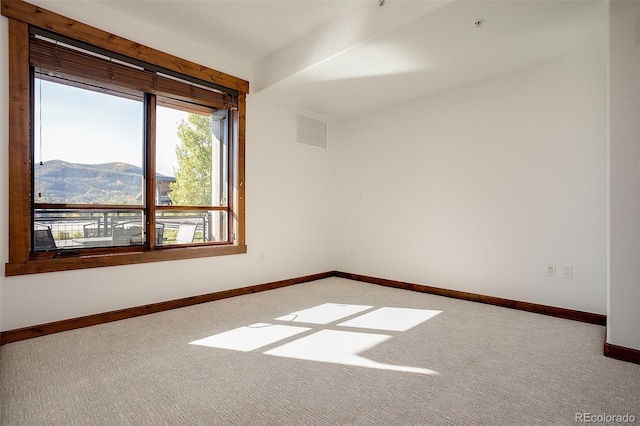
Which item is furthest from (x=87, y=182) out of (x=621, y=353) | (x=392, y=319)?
(x=621, y=353)

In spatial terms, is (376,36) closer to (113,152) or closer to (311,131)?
(311,131)

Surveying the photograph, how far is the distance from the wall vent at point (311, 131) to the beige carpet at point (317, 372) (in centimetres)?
258

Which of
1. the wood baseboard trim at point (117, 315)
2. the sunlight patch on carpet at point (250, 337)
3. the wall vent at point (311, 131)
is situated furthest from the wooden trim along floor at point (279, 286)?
the wall vent at point (311, 131)

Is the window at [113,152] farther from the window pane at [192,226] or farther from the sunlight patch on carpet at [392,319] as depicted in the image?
the sunlight patch on carpet at [392,319]

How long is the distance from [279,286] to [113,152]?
2425mm

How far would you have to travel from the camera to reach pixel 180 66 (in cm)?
335

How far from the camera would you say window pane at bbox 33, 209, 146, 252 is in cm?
268

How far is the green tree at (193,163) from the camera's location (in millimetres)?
3564

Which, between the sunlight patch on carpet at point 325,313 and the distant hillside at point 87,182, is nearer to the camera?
the distant hillside at point 87,182

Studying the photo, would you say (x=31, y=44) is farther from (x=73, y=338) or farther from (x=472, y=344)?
(x=472, y=344)

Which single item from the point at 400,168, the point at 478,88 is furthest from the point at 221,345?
the point at 478,88

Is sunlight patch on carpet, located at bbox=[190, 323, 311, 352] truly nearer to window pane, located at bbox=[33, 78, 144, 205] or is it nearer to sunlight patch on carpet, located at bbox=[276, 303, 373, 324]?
sunlight patch on carpet, located at bbox=[276, 303, 373, 324]

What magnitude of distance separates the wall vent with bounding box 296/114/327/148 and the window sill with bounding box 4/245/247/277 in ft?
5.93

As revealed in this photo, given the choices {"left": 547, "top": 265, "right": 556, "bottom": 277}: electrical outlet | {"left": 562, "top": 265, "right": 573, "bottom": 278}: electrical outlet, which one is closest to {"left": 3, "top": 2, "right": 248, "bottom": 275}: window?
{"left": 547, "top": 265, "right": 556, "bottom": 277}: electrical outlet
